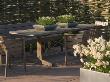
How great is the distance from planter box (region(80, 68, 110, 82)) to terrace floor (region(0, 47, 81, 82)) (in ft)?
6.98

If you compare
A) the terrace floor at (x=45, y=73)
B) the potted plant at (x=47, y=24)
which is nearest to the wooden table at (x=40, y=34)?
the potted plant at (x=47, y=24)

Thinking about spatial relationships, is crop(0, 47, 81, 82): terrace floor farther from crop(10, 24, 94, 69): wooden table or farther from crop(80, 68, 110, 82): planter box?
crop(80, 68, 110, 82): planter box

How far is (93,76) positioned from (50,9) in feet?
23.6

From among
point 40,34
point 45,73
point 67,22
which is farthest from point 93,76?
point 67,22

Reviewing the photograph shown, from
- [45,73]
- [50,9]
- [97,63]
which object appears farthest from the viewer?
[50,9]

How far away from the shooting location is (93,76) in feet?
17.2

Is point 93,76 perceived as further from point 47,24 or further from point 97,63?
point 47,24

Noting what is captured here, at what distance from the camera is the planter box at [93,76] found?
5086 millimetres

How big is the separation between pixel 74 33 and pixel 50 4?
2365 mm

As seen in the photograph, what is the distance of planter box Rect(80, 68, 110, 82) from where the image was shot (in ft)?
16.7

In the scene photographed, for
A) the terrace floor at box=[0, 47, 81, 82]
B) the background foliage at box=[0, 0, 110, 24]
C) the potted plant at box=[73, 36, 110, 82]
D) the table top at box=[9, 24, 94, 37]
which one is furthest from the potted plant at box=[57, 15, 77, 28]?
the potted plant at box=[73, 36, 110, 82]

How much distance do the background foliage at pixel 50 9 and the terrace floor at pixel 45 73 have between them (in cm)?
270

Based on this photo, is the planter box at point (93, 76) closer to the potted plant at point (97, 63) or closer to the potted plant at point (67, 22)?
the potted plant at point (97, 63)

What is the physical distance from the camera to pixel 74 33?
33.5ft
